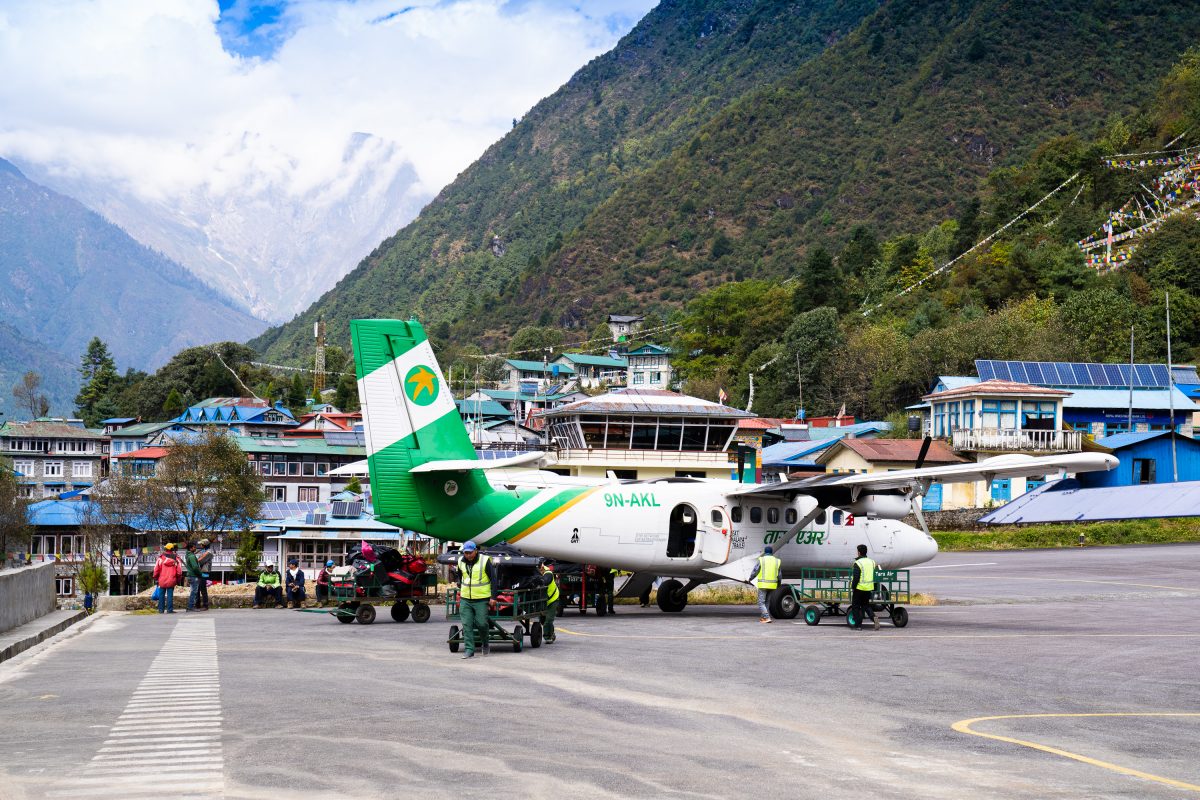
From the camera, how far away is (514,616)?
1928 centimetres

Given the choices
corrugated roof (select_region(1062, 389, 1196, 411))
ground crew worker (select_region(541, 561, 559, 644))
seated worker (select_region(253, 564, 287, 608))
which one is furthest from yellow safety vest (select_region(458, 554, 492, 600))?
corrugated roof (select_region(1062, 389, 1196, 411))

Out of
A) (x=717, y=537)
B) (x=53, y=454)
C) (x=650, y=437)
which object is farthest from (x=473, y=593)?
(x=53, y=454)

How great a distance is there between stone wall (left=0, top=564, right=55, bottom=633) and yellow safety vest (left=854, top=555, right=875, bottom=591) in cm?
1525

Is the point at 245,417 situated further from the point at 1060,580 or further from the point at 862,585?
the point at 862,585

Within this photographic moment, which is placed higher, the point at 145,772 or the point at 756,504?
the point at 756,504

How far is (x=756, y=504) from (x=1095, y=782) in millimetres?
18038

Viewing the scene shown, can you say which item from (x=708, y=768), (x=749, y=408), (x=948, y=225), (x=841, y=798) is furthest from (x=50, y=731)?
(x=948, y=225)

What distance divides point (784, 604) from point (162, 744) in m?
17.0

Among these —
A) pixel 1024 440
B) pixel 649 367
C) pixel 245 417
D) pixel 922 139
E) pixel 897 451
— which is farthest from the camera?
pixel 922 139

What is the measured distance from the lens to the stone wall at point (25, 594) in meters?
20.4

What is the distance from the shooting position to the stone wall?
67.0ft

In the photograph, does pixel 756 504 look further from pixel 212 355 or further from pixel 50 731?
pixel 212 355

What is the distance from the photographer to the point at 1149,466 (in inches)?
2522

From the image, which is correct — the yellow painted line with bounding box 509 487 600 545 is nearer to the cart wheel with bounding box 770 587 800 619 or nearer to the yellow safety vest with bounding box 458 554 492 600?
the cart wheel with bounding box 770 587 800 619
